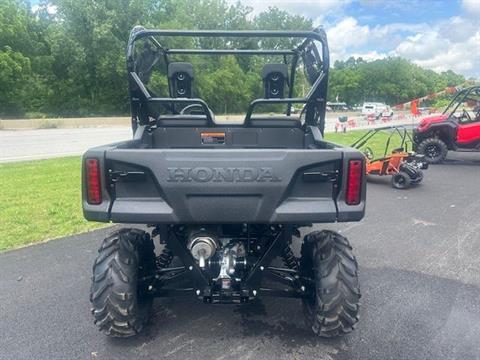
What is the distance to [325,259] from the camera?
262 centimetres

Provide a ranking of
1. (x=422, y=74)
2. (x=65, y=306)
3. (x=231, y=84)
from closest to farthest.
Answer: (x=65, y=306) → (x=231, y=84) → (x=422, y=74)

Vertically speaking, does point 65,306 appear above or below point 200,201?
below

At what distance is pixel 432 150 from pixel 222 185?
33.8 ft

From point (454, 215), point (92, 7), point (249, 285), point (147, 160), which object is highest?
point (92, 7)

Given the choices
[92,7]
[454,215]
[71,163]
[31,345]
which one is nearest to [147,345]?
[31,345]

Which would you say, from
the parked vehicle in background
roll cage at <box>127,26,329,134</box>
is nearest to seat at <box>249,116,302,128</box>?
roll cage at <box>127,26,329,134</box>

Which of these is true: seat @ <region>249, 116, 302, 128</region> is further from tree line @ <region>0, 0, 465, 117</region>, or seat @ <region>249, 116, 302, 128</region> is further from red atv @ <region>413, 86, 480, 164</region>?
tree line @ <region>0, 0, 465, 117</region>

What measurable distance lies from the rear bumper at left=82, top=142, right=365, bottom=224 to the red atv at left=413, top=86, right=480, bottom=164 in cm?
956

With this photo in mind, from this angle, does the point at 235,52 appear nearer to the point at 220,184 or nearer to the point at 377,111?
the point at 220,184

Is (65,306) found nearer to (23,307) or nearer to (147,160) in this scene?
(23,307)

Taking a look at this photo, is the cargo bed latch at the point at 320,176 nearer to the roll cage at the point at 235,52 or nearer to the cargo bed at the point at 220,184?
the cargo bed at the point at 220,184

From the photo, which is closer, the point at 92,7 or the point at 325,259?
the point at 325,259

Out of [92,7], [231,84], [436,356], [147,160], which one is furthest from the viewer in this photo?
[92,7]

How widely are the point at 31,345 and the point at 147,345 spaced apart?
82 cm
